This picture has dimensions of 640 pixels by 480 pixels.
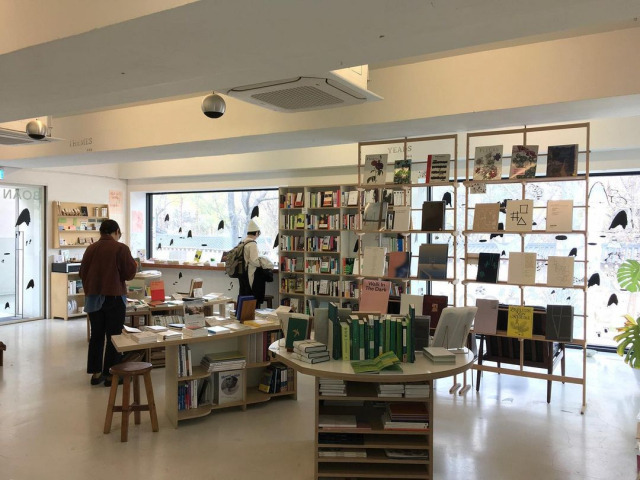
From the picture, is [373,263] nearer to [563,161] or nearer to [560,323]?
[560,323]

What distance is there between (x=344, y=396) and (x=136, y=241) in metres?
9.21

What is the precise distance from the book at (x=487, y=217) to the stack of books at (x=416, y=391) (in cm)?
251

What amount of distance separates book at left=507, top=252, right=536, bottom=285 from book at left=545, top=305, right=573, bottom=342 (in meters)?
0.36

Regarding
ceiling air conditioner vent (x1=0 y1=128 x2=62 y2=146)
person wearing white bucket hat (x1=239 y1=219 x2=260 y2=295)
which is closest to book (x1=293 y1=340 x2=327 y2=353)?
person wearing white bucket hat (x1=239 y1=219 x2=260 y2=295)

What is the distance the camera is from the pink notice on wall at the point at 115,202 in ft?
35.8

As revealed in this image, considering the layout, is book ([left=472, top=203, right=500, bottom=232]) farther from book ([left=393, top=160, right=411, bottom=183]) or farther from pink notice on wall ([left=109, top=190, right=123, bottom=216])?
pink notice on wall ([left=109, top=190, right=123, bottom=216])

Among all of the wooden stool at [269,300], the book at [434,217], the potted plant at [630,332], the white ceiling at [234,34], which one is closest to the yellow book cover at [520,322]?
the potted plant at [630,332]

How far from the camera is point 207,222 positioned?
10.8 metres

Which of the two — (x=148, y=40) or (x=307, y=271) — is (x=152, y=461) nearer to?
(x=148, y=40)

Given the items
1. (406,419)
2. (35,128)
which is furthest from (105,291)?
(406,419)

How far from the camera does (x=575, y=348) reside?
24.5ft

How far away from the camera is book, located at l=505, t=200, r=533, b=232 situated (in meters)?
5.25

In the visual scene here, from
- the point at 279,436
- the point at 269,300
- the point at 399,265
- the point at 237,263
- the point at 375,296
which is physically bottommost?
the point at 279,436

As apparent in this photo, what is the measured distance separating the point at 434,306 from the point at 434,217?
103 centimetres
